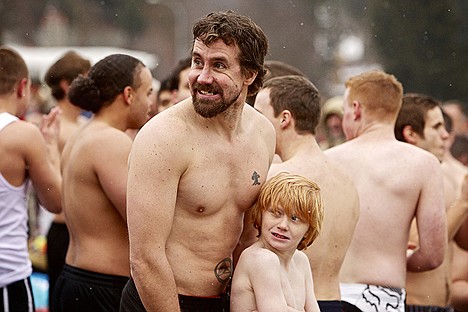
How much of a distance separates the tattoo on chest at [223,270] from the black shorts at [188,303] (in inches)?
3.2

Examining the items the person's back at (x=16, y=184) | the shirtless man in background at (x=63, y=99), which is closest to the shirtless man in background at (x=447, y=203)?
the person's back at (x=16, y=184)

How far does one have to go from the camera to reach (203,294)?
438 cm

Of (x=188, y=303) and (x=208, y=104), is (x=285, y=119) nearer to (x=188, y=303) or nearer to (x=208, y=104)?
(x=208, y=104)

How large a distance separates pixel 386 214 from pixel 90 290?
1793 millimetres

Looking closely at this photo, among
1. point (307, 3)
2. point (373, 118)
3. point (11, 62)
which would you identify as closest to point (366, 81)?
point (373, 118)

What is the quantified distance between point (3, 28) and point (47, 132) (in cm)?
2519

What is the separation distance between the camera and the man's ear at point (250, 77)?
430 centimetres

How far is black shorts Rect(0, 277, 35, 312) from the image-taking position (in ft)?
19.4

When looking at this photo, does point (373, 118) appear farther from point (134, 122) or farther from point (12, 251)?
point (12, 251)

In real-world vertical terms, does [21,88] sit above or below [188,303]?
above

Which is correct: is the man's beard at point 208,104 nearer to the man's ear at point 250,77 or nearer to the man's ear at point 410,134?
the man's ear at point 250,77

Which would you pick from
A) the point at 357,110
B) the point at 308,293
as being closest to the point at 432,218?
the point at 357,110

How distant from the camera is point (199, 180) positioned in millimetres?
4219

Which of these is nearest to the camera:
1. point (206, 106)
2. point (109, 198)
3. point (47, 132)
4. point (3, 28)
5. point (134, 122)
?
point (206, 106)
